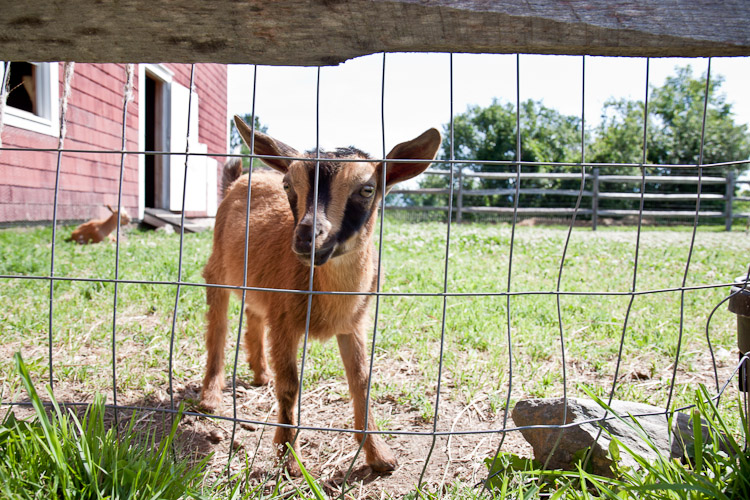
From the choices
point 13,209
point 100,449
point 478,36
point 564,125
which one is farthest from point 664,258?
point 564,125

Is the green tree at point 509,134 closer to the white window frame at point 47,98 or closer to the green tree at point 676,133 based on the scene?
the green tree at point 676,133

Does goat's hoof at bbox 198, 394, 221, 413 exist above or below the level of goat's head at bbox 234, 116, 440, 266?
below

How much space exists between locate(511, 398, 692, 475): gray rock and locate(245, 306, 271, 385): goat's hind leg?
1.95 meters

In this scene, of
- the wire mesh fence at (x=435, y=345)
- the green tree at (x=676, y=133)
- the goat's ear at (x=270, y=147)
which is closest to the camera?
the wire mesh fence at (x=435, y=345)

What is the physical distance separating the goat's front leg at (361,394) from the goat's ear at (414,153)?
3.16 ft

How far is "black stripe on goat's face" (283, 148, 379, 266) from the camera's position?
8.16 feet

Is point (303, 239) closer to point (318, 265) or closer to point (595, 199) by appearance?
point (318, 265)

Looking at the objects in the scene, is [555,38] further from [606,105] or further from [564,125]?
[606,105]

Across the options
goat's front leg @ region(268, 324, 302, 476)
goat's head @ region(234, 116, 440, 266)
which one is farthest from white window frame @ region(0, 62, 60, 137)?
goat's front leg @ region(268, 324, 302, 476)

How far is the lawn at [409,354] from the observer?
8.75 feet

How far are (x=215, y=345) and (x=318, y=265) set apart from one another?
1437mm

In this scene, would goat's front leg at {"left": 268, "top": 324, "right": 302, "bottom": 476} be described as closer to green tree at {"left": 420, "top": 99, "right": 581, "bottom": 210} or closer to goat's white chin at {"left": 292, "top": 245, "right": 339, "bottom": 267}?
goat's white chin at {"left": 292, "top": 245, "right": 339, "bottom": 267}

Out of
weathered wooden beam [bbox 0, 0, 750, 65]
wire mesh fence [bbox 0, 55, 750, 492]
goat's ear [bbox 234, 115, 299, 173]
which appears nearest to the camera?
weathered wooden beam [bbox 0, 0, 750, 65]

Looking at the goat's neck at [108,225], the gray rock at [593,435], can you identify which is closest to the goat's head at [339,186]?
the gray rock at [593,435]
